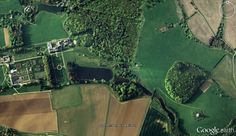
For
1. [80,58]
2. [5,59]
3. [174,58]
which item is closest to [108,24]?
Answer: [80,58]

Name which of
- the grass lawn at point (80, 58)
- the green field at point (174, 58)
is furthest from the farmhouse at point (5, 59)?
the green field at point (174, 58)

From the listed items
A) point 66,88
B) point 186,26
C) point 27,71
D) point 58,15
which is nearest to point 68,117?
point 66,88

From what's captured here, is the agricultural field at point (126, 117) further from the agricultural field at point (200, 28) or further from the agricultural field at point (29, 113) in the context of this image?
the agricultural field at point (200, 28)

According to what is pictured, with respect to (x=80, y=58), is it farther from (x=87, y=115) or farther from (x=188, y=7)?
(x=188, y=7)

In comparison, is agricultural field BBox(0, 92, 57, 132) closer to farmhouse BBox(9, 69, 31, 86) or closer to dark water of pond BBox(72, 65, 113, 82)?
farmhouse BBox(9, 69, 31, 86)

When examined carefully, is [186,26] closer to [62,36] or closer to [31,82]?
[62,36]

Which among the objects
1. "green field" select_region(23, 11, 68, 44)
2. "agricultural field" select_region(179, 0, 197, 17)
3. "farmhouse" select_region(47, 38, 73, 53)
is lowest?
"farmhouse" select_region(47, 38, 73, 53)

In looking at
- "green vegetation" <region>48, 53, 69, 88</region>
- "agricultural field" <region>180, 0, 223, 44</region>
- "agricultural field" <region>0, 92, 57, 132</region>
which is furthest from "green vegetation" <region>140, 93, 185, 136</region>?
"agricultural field" <region>0, 92, 57, 132</region>
